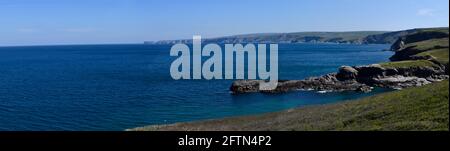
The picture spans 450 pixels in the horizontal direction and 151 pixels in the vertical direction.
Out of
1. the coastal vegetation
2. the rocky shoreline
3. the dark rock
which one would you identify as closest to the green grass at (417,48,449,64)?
the coastal vegetation

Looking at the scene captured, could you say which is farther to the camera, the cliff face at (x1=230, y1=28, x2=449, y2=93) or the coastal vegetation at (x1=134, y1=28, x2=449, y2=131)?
the cliff face at (x1=230, y1=28, x2=449, y2=93)

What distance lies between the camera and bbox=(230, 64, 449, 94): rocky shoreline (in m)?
99.6

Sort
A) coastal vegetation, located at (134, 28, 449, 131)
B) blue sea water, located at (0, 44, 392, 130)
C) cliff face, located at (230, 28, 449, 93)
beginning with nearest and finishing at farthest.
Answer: coastal vegetation, located at (134, 28, 449, 131)
blue sea water, located at (0, 44, 392, 130)
cliff face, located at (230, 28, 449, 93)

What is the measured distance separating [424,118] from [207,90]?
76945 millimetres

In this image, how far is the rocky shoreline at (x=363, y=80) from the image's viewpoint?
9962 centimetres

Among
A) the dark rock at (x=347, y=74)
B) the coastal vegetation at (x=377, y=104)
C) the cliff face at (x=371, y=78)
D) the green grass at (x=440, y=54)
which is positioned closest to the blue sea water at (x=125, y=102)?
the cliff face at (x=371, y=78)

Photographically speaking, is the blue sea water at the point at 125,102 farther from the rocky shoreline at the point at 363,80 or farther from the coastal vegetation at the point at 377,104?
the coastal vegetation at the point at 377,104

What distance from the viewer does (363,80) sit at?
106625 millimetres

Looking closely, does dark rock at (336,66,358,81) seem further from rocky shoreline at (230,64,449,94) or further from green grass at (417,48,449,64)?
green grass at (417,48,449,64)

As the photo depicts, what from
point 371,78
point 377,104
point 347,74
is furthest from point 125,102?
point 377,104

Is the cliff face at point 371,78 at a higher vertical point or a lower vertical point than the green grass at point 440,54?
lower
